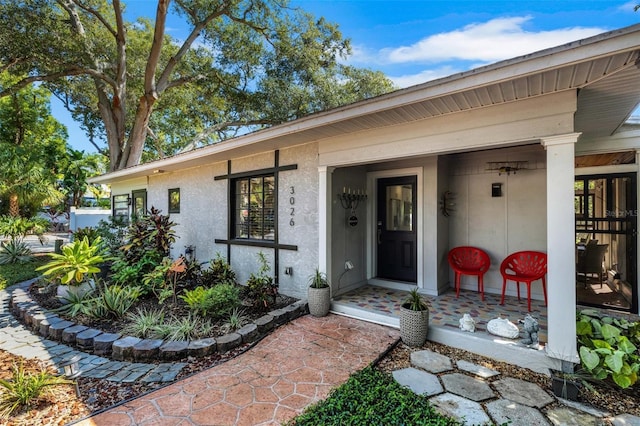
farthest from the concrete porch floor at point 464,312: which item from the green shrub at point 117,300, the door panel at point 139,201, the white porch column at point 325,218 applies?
the door panel at point 139,201

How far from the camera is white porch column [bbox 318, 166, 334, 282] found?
14.7 feet

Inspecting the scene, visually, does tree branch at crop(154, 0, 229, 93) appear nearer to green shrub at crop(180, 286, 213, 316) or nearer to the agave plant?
the agave plant

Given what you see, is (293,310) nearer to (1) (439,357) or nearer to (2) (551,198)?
(1) (439,357)

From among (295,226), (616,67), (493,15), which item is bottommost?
(295,226)

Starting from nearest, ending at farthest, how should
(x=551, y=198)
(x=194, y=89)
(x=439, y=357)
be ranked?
(x=551, y=198) < (x=439, y=357) < (x=194, y=89)

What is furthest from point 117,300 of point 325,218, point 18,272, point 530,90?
point 530,90

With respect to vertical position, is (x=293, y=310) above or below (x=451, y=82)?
below

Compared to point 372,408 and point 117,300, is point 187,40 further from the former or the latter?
point 372,408

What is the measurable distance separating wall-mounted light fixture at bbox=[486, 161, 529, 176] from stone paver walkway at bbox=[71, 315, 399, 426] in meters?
3.22

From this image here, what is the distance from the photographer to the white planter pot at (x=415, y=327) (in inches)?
132

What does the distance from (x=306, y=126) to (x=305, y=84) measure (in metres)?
8.34

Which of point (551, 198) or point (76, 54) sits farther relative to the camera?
point (76, 54)

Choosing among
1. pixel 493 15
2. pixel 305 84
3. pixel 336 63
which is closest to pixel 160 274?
pixel 493 15

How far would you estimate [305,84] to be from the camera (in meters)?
11.4
